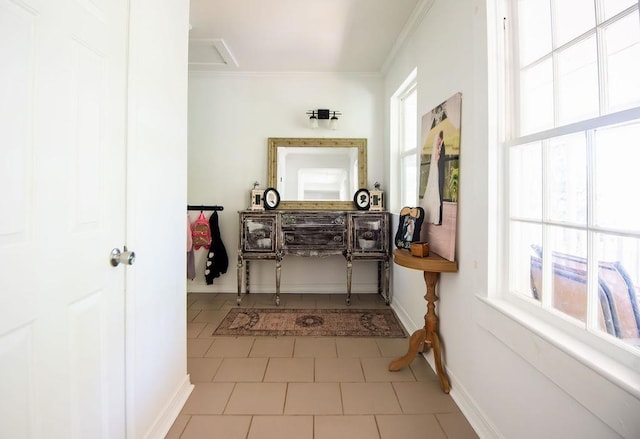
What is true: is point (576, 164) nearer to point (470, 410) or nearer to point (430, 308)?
point (430, 308)

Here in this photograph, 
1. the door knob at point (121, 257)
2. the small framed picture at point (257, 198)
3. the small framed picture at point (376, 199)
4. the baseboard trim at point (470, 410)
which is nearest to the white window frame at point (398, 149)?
the small framed picture at point (376, 199)

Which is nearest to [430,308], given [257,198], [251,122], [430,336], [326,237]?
[430,336]

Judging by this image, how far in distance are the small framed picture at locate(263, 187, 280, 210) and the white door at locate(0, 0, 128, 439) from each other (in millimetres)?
2245

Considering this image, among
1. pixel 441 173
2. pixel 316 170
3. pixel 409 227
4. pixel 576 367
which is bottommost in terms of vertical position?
pixel 576 367

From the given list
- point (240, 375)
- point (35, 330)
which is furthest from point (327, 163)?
point (35, 330)

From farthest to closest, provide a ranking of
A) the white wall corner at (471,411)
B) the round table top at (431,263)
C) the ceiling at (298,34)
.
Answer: the ceiling at (298,34), the round table top at (431,263), the white wall corner at (471,411)

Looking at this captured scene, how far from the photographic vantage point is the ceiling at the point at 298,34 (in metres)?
2.32

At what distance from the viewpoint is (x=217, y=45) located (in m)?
2.91

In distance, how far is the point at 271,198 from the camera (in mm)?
3447

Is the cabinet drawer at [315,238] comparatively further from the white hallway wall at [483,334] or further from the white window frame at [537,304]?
the white window frame at [537,304]

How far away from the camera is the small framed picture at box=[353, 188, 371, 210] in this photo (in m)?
3.45

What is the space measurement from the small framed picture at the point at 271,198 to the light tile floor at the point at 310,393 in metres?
1.46

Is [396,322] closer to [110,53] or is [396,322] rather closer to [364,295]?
[364,295]

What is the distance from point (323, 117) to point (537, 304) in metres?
2.89
